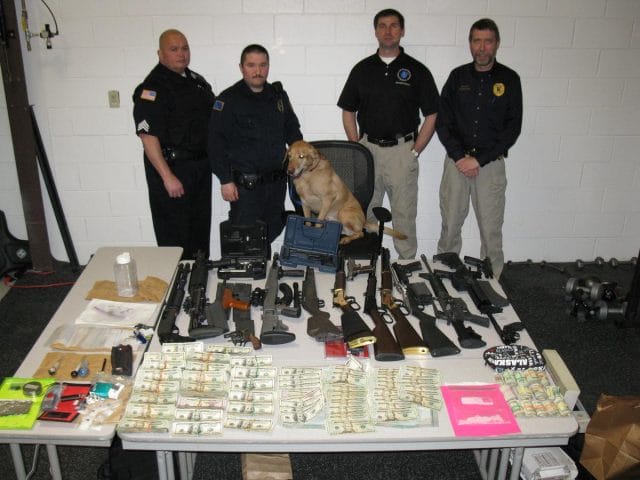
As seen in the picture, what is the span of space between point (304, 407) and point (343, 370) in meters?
0.26

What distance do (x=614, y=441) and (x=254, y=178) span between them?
2576 millimetres

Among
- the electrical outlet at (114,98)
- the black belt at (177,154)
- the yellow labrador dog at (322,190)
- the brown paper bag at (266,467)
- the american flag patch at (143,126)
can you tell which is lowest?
the brown paper bag at (266,467)

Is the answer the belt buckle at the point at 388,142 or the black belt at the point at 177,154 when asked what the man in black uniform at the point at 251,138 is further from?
the belt buckle at the point at 388,142

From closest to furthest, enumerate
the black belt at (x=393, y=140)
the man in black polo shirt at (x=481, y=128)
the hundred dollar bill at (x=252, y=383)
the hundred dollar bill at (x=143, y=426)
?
the hundred dollar bill at (x=143, y=426) → the hundred dollar bill at (x=252, y=383) → the man in black polo shirt at (x=481, y=128) → the black belt at (x=393, y=140)

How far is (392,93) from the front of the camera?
4.11 metres

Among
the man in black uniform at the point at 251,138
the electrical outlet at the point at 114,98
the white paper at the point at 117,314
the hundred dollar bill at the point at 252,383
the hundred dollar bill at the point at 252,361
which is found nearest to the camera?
the hundred dollar bill at the point at 252,383

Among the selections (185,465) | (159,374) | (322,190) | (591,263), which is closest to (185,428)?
(159,374)

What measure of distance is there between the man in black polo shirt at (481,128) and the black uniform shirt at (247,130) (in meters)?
1.18

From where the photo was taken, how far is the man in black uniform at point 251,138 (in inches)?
150

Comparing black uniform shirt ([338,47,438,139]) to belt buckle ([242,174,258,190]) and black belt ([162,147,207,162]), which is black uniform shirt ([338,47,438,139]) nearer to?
belt buckle ([242,174,258,190])

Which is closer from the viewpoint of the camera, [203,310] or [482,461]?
[203,310]

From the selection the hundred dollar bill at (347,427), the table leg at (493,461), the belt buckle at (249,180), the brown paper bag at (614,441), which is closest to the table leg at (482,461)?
the table leg at (493,461)

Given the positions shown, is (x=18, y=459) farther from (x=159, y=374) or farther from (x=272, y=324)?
(x=272, y=324)

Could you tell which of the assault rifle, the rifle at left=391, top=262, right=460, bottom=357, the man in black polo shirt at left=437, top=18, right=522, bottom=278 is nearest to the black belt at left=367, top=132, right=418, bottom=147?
the man in black polo shirt at left=437, top=18, right=522, bottom=278
